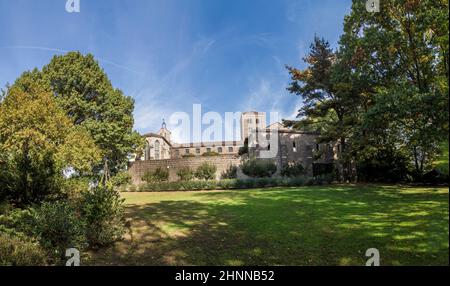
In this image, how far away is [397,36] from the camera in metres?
17.9

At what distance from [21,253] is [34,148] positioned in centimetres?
994

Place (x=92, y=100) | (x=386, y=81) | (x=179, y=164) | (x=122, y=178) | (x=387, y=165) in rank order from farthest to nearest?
(x=179, y=164)
(x=122, y=178)
(x=92, y=100)
(x=387, y=165)
(x=386, y=81)

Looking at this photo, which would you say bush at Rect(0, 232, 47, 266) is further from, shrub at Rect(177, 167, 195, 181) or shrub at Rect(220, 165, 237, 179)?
shrub at Rect(220, 165, 237, 179)

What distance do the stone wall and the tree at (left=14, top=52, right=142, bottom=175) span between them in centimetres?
510

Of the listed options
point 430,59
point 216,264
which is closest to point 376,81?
point 430,59

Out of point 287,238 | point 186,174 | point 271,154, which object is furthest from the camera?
point 271,154

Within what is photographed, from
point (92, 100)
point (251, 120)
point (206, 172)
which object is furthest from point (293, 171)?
point (251, 120)

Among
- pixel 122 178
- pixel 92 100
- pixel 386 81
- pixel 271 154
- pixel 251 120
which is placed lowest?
pixel 122 178

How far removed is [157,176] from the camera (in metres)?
39.1

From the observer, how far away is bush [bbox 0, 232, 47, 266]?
641 centimetres

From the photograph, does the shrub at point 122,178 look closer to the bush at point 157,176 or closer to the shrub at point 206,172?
the bush at point 157,176

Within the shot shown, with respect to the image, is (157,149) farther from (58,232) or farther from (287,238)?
(287,238)

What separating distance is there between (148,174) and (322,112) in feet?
77.8
